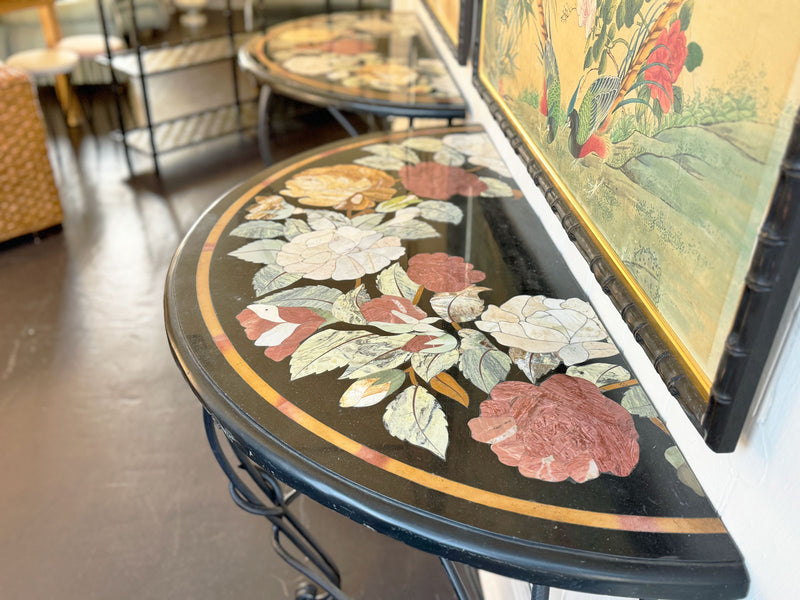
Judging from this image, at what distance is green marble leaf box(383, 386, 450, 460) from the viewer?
2.71 feet

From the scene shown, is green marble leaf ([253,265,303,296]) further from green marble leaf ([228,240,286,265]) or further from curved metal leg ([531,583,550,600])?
curved metal leg ([531,583,550,600])

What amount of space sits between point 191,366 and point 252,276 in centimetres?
23

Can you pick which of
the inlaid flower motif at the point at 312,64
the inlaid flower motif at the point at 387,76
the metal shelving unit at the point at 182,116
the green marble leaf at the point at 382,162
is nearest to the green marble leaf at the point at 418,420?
the green marble leaf at the point at 382,162

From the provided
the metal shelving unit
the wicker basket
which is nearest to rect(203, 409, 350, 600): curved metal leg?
the wicker basket

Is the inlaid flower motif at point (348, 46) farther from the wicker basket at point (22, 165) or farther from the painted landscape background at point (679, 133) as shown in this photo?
the painted landscape background at point (679, 133)

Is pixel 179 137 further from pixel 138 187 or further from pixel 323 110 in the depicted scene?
pixel 323 110

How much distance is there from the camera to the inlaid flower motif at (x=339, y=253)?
1150 mm

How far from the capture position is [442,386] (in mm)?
912

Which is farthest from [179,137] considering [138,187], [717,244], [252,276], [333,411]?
[717,244]

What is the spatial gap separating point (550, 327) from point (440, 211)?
0.40 m

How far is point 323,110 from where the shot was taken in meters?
4.18

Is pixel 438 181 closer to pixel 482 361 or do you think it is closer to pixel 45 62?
pixel 482 361

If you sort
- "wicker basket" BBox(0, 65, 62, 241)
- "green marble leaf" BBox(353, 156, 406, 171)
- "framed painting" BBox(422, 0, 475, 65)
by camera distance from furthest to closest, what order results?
"wicker basket" BBox(0, 65, 62, 241) → "framed painting" BBox(422, 0, 475, 65) → "green marble leaf" BBox(353, 156, 406, 171)

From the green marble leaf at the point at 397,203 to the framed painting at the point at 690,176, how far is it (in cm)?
33
